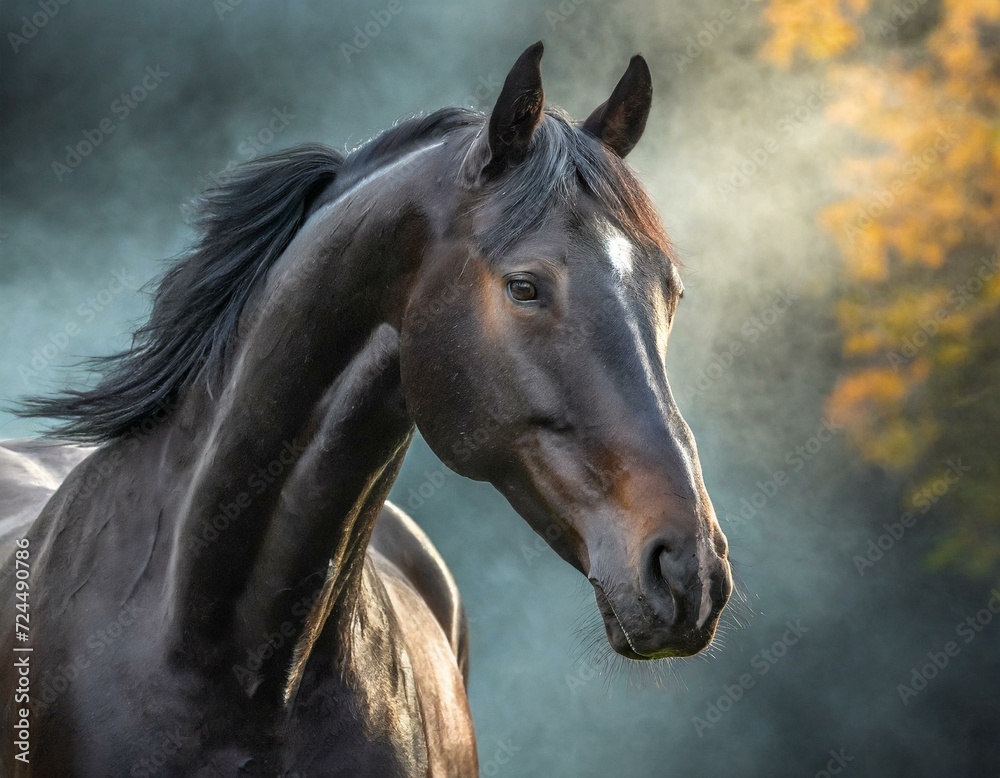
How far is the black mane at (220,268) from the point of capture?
1.54m

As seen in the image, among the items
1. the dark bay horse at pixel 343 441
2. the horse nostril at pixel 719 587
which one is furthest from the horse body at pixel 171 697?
the horse nostril at pixel 719 587

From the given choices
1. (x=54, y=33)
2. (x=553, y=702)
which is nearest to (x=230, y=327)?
(x=553, y=702)

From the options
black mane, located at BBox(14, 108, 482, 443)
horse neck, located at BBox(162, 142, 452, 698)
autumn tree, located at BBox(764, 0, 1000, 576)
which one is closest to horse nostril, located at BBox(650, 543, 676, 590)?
horse neck, located at BBox(162, 142, 452, 698)

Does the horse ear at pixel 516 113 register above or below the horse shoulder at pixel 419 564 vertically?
above

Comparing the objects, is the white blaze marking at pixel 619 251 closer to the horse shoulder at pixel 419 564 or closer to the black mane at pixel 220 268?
the black mane at pixel 220 268

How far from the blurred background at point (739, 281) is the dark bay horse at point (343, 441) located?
3096mm

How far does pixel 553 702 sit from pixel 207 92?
3.22 m

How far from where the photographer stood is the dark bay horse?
119cm

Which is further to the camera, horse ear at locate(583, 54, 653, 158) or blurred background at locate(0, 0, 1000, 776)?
blurred background at locate(0, 0, 1000, 776)

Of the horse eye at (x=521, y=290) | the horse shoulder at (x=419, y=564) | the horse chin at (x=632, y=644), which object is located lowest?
the horse shoulder at (x=419, y=564)

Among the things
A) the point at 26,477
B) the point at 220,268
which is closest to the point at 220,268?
the point at 220,268

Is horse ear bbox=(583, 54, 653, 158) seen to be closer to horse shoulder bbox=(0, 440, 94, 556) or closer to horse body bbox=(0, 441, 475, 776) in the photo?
horse body bbox=(0, 441, 475, 776)

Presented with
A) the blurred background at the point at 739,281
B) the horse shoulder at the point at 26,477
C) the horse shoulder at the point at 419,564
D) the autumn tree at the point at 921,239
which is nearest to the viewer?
the horse shoulder at the point at 26,477

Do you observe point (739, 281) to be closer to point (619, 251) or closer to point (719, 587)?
point (619, 251)
